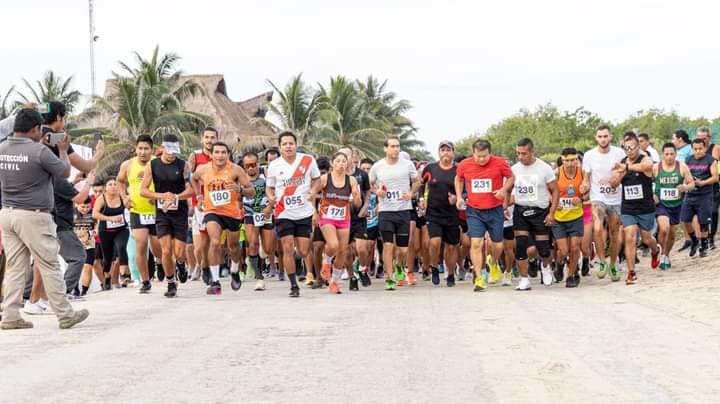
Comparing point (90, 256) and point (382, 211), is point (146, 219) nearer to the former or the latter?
point (90, 256)

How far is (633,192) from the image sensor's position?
14.9 meters

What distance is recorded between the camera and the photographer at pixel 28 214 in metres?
9.88

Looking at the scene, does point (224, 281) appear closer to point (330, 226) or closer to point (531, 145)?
point (330, 226)

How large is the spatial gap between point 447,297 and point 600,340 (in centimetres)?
469

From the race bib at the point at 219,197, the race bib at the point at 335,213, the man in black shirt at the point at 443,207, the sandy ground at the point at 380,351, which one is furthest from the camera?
the man in black shirt at the point at 443,207

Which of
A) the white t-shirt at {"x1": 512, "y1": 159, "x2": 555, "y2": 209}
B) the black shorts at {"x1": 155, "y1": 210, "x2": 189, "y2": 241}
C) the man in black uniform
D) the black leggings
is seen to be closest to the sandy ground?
the man in black uniform

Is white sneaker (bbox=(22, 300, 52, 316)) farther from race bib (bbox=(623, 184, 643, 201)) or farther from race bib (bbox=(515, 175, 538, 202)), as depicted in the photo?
race bib (bbox=(623, 184, 643, 201))

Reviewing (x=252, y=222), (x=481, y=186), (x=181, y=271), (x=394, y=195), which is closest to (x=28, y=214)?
(x=181, y=271)

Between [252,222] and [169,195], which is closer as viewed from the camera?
[169,195]

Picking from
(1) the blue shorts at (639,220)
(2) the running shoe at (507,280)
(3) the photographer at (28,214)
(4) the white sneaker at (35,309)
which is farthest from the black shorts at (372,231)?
(3) the photographer at (28,214)

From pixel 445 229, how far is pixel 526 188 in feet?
5.21

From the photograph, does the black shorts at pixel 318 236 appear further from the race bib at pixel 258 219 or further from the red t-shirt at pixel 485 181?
the red t-shirt at pixel 485 181

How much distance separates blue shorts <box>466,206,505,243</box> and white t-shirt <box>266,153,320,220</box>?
2.30m

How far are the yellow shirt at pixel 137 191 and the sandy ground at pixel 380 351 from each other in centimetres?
165
